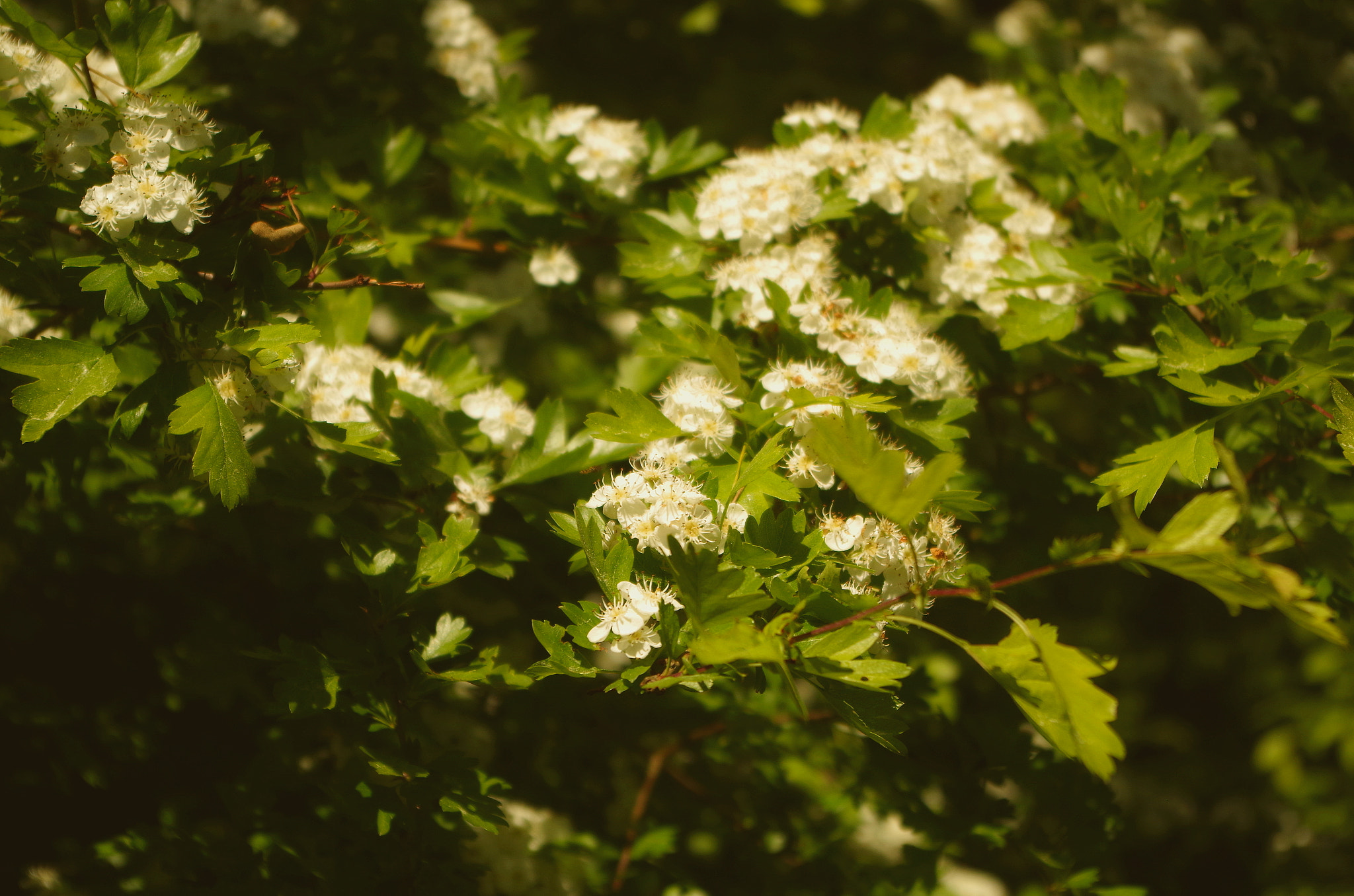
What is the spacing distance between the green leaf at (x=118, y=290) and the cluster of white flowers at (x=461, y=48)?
1062 mm

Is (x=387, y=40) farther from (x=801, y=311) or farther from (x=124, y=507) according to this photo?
(x=801, y=311)

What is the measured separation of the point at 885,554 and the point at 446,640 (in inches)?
24.6

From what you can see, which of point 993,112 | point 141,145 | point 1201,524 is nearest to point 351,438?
point 141,145

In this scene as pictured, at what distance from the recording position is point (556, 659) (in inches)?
41.4

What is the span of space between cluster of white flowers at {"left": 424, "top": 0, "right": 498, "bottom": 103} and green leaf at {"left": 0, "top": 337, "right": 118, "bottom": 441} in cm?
112

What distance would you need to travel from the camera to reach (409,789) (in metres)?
1.21

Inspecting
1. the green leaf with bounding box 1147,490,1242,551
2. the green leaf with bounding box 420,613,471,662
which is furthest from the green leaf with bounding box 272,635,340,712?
the green leaf with bounding box 1147,490,1242,551

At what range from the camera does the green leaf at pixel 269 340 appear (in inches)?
44.9

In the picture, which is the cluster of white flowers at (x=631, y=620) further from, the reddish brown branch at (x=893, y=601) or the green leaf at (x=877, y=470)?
the green leaf at (x=877, y=470)

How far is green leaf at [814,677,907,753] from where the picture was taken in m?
1.02

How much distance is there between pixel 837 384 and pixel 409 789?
2.73 ft

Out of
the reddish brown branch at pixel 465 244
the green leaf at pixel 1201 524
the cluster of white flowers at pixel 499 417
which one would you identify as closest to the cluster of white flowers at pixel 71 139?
the cluster of white flowers at pixel 499 417

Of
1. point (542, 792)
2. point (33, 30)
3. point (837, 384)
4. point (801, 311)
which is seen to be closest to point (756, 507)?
point (837, 384)

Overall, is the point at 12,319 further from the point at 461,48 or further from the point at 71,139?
the point at 461,48
